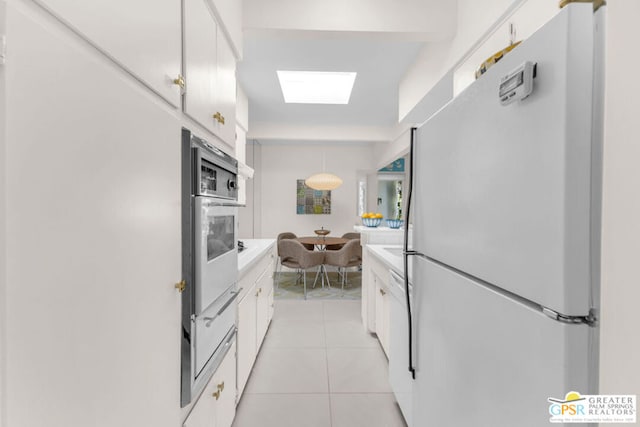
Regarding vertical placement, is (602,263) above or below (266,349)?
above

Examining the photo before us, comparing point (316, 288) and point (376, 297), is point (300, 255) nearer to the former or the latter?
point (316, 288)

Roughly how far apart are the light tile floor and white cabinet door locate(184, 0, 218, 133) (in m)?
1.68

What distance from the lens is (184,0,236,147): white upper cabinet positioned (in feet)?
3.52

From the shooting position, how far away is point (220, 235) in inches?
50.1

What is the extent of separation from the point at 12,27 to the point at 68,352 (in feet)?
1.66

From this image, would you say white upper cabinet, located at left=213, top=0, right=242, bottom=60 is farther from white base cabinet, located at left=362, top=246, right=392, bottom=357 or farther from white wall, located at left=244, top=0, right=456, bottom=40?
white base cabinet, located at left=362, top=246, right=392, bottom=357

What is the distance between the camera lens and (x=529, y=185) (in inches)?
24.2

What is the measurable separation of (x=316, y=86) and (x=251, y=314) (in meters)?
2.74

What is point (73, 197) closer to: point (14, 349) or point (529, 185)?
point (14, 349)

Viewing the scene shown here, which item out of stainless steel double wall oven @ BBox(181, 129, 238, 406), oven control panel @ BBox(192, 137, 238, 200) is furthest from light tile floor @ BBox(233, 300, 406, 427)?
oven control panel @ BBox(192, 137, 238, 200)

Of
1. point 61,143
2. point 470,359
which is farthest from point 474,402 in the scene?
point 61,143

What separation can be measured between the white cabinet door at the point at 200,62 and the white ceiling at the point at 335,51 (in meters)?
0.79

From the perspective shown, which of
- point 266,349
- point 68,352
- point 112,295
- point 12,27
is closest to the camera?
point 12,27

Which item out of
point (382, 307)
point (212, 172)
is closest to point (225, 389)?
point (212, 172)
